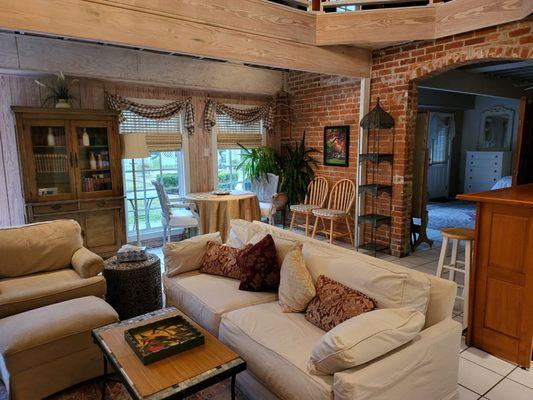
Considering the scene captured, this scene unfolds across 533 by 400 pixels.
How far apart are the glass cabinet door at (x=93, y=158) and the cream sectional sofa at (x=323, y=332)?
2634 millimetres

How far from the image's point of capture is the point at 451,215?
7.55 metres

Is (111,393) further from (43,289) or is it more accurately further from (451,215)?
(451,215)

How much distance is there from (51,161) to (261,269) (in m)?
3.11

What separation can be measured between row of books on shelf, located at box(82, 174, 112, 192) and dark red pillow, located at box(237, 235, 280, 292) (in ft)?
8.96

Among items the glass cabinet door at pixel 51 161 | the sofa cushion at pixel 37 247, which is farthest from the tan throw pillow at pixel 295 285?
the glass cabinet door at pixel 51 161

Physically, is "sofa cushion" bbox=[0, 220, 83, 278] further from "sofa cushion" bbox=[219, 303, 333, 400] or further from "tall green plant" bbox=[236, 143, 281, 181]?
"tall green plant" bbox=[236, 143, 281, 181]

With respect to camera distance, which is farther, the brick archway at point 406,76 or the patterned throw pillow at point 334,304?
the brick archway at point 406,76

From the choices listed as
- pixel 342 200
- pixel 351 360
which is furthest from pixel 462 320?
pixel 342 200

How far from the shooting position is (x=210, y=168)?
19.2 ft

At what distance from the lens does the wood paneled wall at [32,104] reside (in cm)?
425

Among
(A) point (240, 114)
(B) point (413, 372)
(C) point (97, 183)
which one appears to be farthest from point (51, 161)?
(B) point (413, 372)

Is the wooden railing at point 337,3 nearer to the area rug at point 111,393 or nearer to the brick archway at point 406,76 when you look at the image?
the brick archway at point 406,76

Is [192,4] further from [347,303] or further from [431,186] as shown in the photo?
[431,186]

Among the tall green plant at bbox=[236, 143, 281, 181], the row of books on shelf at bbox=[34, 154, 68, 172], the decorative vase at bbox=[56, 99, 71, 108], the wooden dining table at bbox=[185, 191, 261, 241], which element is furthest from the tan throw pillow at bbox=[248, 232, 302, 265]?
the tall green plant at bbox=[236, 143, 281, 181]
